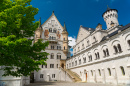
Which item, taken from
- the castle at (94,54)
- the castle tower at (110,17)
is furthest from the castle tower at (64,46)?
the castle tower at (110,17)

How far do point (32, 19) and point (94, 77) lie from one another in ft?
72.1

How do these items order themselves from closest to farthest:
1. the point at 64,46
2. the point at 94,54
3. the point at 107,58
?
the point at 107,58, the point at 94,54, the point at 64,46

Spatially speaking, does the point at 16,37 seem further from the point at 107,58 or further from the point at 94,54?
the point at 94,54

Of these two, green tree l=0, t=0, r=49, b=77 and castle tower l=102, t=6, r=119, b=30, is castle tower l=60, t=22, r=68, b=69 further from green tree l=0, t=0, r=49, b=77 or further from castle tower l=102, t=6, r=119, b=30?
green tree l=0, t=0, r=49, b=77

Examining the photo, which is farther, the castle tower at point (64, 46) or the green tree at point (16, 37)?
the castle tower at point (64, 46)

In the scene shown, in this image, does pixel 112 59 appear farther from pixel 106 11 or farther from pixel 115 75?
pixel 106 11

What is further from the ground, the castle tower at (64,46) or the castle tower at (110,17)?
the castle tower at (110,17)

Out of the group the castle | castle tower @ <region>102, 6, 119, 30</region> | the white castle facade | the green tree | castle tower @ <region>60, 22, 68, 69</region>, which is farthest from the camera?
castle tower @ <region>60, 22, 68, 69</region>

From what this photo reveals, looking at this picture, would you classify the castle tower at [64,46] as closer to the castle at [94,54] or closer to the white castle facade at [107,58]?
the castle at [94,54]

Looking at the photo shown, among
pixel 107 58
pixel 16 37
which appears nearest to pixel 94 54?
pixel 107 58

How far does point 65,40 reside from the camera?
44.8m

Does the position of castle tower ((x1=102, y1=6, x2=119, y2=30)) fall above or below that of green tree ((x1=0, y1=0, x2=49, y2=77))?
above

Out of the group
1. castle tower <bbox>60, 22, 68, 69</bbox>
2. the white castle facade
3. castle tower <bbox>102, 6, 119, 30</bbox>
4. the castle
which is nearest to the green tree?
the white castle facade

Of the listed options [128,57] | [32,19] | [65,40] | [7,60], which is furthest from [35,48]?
[65,40]
